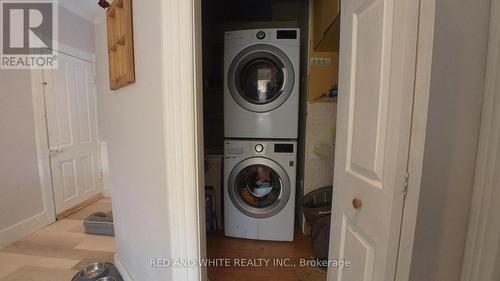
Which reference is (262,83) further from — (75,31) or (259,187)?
(75,31)

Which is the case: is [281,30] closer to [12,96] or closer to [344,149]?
[344,149]

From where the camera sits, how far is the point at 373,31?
0.73m

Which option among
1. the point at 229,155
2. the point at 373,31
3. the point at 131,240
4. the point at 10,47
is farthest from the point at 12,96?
the point at 373,31

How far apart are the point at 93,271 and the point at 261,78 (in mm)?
1882

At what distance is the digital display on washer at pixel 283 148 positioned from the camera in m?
1.88

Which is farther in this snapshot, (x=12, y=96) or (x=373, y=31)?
(x=12, y=96)

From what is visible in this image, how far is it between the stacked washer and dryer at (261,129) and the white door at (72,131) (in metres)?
2.00

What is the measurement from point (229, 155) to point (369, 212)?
4.36 feet

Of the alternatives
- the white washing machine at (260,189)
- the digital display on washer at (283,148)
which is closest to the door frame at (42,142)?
the white washing machine at (260,189)

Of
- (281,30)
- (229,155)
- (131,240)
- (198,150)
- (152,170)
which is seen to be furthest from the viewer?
(229,155)

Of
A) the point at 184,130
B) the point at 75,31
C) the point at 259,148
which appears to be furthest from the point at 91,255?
the point at 75,31

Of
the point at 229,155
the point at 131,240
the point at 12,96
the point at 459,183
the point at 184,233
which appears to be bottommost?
the point at 131,240

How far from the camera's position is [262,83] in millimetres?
1938

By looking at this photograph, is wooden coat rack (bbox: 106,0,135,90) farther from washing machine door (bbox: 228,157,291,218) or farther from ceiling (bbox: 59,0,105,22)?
ceiling (bbox: 59,0,105,22)
